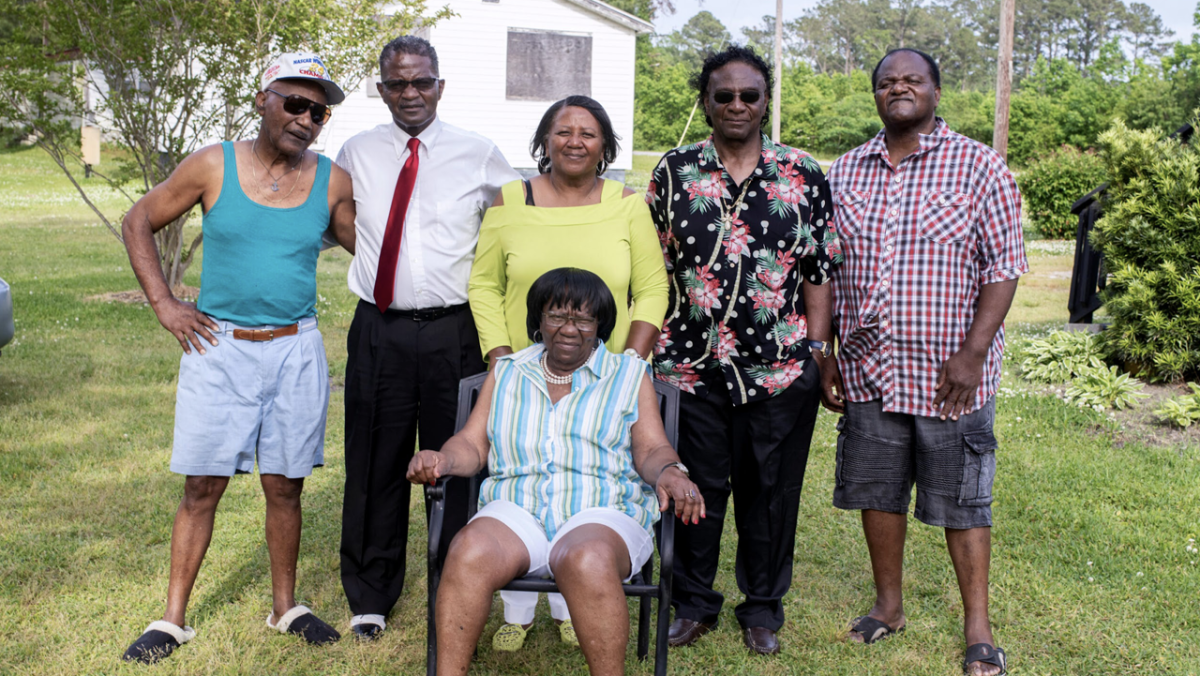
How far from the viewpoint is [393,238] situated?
3.60m

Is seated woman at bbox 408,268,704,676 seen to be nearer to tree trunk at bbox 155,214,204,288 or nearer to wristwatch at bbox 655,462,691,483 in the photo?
wristwatch at bbox 655,462,691,483

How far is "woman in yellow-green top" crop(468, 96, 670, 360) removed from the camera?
346cm

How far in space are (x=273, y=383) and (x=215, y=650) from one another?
3.30 feet

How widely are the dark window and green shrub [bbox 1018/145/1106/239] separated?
28.2 feet

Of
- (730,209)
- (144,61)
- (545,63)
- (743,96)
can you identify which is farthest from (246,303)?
(545,63)

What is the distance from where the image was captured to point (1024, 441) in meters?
6.27

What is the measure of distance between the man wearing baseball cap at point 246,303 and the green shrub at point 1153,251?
220 inches

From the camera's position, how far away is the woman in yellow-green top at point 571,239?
11.3 feet

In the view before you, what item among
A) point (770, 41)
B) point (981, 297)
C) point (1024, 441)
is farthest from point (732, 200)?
point (770, 41)

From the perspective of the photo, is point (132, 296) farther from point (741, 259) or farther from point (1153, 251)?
point (1153, 251)

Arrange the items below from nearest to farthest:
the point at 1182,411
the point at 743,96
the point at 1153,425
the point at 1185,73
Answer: the point at 743,96 < the point at 1182,411 < the point at 1153,425 < the point at 1185,73

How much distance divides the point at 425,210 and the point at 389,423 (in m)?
0.81

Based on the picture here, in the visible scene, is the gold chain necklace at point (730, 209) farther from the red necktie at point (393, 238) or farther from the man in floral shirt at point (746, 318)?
the red necktie at point (393, 238)

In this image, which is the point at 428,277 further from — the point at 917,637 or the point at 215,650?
the point at 917,637
